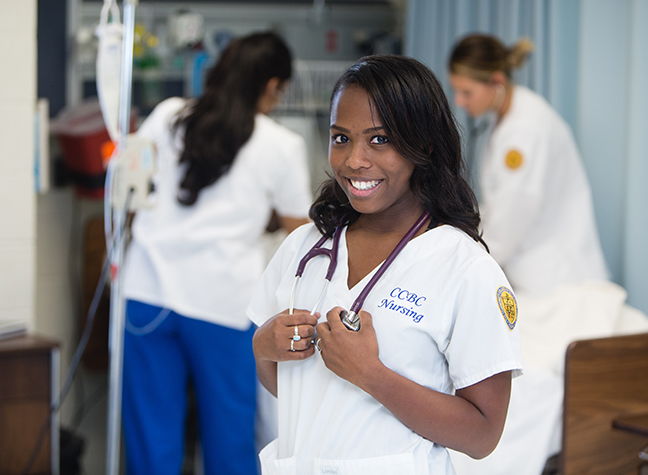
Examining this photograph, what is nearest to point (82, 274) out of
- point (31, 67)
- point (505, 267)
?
point (31, 67)

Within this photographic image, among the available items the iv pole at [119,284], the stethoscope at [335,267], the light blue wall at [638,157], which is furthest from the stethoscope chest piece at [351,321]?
the light blue wall at [638,157]

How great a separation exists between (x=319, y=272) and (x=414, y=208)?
182 mm

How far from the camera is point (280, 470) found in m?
0.98

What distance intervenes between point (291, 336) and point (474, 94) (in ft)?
5.49

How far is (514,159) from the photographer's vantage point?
86.6 inches

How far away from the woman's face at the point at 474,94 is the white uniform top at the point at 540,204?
105 millimetres

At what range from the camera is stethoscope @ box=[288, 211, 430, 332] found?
90cm

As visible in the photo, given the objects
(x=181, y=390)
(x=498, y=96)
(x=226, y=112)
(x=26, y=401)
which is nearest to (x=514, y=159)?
(x=498, y=96)

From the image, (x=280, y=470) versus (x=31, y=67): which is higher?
(x=31, y=67)

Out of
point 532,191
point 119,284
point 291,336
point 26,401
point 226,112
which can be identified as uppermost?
point 226,112

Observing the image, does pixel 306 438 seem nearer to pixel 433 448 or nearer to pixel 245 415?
pixel 433 448

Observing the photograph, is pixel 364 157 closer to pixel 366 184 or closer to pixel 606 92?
pixel 366 184

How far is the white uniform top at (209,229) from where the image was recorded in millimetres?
1902

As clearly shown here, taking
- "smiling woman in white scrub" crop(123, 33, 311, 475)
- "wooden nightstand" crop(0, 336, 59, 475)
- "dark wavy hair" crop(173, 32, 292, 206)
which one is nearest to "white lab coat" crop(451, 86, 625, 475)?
"smiling woman in white scrub" crop(123, 33, 311, 475)
